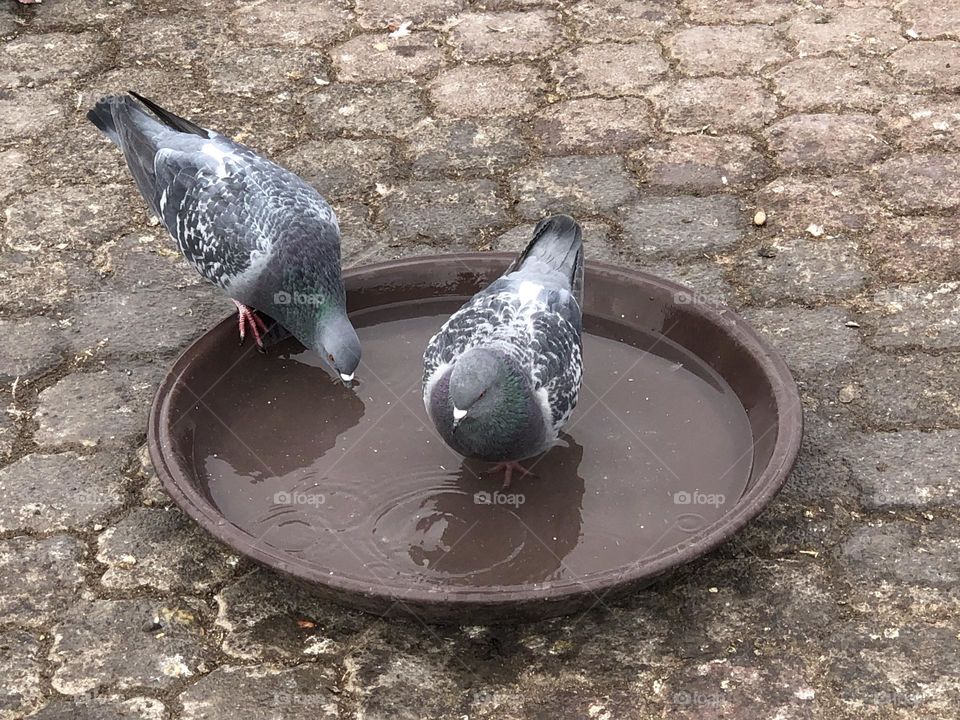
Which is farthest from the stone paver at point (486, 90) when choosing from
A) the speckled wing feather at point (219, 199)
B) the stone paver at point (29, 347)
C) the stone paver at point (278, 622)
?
the stone paver at point (278, 622)

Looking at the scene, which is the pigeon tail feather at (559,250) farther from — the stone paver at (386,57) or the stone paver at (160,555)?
the stone paver at (386,57)

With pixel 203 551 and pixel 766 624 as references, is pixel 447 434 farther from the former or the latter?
pixel 766 624

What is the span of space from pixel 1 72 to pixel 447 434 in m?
4.24

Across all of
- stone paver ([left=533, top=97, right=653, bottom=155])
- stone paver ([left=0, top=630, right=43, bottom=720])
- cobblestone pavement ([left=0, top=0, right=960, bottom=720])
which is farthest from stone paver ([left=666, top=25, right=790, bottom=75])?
→ stone paver ([left=0, top=630, right=43, bottom=720])

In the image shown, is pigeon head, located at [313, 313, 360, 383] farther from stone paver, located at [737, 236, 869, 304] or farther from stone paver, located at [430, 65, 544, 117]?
stone paver, located at [430, 65, 544, 117]

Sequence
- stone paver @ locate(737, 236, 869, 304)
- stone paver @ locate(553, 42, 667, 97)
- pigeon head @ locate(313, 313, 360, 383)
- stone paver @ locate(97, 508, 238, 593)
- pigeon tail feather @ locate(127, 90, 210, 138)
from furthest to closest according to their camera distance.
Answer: stone paver @ locate(553, 42, 667, 97), stone paver @ locate(737, 236, 869, 304), pigeon tail feather @ locate(127, 90, 210, 138), pigeon head @ locate(313, 313, 360, 383), stone paver @ locate(97, 508, 238, 593)

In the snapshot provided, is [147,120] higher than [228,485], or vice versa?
[147,120]

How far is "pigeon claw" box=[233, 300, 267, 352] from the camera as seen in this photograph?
4.26 m

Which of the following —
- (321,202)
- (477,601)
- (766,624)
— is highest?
(321,202)

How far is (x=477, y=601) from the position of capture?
3119 mm

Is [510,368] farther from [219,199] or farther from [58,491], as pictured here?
[58,491]

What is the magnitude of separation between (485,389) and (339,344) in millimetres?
785

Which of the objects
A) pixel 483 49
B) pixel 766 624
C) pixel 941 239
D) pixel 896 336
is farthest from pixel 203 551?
pixel 483 49

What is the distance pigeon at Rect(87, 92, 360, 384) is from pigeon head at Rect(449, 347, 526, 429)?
0.67 m
